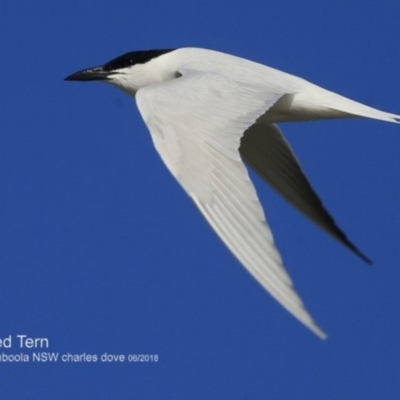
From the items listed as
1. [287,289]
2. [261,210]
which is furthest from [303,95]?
[287,289]

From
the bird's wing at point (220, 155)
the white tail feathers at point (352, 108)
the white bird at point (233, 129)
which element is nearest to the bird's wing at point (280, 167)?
the white bird at point (233, 129)

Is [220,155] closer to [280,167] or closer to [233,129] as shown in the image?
[233,129]

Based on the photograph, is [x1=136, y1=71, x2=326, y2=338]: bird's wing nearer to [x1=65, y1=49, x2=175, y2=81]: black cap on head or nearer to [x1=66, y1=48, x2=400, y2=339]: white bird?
[x1=66, y1=48, x2=400, y2=339]: white bird

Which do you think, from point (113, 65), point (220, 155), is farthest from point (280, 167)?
point (220, 155)

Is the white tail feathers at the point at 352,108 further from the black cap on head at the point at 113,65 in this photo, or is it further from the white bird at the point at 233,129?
the black cap on head at the point at 113,65

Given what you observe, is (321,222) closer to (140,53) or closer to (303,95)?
(303,95)

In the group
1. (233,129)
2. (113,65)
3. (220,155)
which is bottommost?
(220,155)
